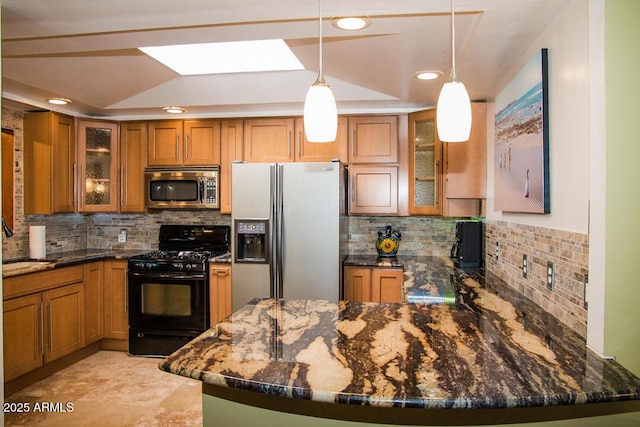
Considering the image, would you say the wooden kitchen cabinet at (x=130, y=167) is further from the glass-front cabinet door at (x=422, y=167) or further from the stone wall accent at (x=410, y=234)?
the glass-front cabinet door at (x=422, y=167)

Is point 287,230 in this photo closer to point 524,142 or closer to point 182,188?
point 182,188

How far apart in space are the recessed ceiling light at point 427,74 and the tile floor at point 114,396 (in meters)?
2.65

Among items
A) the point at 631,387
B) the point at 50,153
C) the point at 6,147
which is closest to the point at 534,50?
the point at 631,387

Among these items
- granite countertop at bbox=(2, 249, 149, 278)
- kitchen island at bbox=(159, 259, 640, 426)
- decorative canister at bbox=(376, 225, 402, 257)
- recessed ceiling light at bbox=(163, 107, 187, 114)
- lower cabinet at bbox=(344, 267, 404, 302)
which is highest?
recessed ceiling light at bbox=(163, 107, 187, 114)

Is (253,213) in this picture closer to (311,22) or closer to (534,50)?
(311,22)

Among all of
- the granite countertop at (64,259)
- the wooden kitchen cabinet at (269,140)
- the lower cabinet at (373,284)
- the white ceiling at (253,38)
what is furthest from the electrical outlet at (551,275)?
the granite countertop at (64,259)

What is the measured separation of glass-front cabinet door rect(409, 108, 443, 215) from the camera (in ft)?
12.0

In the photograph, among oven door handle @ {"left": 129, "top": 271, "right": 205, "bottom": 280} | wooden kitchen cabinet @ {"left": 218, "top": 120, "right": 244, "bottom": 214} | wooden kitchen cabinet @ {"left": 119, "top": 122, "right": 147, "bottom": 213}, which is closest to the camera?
oven door handle @ {"left": 129, "top": 271, "right": 205, "bottom": 280}

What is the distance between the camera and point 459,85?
1405 millimetres

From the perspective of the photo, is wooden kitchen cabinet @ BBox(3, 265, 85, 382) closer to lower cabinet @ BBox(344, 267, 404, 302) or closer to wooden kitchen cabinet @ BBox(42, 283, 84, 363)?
wooden kitchen cabinet @ BBox(42, 283, 84, 363)

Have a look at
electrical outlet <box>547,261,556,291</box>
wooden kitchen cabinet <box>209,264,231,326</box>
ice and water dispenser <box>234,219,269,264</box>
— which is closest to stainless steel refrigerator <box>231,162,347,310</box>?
ice and water dispenser <box>234,219,269,264</box>

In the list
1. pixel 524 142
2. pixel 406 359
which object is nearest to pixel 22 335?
pixel 406 359

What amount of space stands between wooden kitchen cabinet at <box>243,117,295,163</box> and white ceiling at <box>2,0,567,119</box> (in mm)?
124

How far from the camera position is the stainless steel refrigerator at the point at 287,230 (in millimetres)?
3385
